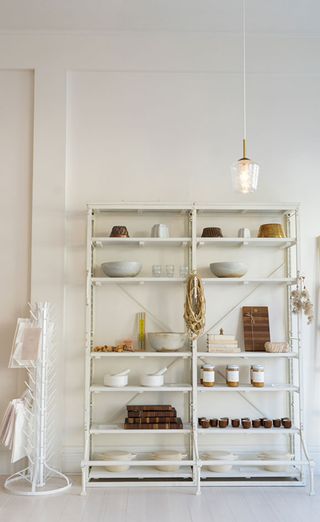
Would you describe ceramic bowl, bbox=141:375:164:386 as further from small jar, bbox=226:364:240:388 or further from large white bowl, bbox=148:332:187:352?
small jar, bbox=226:364:240:388

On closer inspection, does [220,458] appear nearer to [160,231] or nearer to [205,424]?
[205,424]

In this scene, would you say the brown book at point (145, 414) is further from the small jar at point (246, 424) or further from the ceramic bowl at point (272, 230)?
the ceramic bowl at point (272, 230)

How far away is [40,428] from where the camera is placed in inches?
160

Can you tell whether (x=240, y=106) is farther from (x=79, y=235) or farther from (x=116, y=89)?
(x=79, y=235)

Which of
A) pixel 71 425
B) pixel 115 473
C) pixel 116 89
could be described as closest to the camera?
pixel 115 473

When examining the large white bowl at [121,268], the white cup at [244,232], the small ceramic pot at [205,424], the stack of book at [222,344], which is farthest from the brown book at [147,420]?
the white cup at [244,232]

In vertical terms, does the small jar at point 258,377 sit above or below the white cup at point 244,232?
below

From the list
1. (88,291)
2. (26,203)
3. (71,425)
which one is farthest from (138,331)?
(26,203)

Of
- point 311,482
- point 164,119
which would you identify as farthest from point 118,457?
point 164,119

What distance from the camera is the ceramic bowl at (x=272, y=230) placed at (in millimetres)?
4363

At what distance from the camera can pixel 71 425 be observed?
4.44m

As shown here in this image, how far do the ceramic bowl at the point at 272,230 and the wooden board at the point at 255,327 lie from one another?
585 millimetres

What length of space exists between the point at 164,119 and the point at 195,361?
1980 mm

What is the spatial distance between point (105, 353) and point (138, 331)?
452 mm
